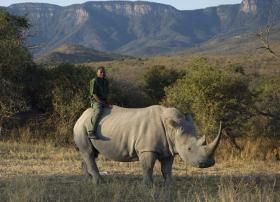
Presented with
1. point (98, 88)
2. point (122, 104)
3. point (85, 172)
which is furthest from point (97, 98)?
point (122, 104)

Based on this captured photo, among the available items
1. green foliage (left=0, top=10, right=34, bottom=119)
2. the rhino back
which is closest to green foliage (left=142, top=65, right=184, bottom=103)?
green foliage (left=0, top=10, right=34, bottom=119)

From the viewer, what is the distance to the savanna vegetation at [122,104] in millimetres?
9695

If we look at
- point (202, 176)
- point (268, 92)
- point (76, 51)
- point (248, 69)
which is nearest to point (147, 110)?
point (202, 176)

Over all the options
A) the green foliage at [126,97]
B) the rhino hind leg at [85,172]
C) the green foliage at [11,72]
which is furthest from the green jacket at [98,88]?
the green foliage at [126,97]

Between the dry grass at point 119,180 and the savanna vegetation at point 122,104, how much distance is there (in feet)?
0.07

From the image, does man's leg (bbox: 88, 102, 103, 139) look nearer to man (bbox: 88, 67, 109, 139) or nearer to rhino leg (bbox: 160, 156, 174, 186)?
man (bbox: 88, 67, 109, 139)

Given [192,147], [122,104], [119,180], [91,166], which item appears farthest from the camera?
[122,104]

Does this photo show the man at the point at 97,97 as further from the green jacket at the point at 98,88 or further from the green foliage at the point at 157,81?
the green foliage at the point at 157,81

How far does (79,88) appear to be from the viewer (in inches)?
840

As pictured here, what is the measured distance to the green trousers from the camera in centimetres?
1086

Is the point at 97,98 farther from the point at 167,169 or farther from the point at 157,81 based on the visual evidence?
the point at 157,81

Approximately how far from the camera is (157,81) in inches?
1212

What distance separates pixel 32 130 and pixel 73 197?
10883 mm

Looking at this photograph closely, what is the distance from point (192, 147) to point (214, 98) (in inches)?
337
